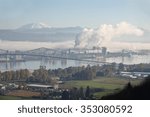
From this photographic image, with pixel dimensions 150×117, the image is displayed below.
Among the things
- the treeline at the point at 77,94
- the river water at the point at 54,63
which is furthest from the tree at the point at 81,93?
the river water at the point at 54,63

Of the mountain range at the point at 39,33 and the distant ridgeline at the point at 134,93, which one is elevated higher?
the mountain range at the point at 39,33

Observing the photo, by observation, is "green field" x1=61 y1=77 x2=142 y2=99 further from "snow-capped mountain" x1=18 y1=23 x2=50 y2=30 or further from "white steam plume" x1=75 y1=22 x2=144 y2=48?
"snow-capped mountain" x1=18 y1=23 x2=50 y2=30

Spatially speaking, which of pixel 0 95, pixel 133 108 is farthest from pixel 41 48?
pixel 133 108

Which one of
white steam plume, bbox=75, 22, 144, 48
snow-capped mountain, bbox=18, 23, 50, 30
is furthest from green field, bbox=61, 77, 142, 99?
snow-capped mountain, bbox=18, 23, 50, 30

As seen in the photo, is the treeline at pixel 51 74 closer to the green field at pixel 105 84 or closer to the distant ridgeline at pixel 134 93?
the green field at pixel 105 84

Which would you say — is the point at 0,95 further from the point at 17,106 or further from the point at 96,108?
the point at 96,108

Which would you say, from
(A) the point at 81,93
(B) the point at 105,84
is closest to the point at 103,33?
(B) the point at 105,84

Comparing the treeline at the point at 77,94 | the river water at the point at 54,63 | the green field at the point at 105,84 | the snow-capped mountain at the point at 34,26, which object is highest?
the snow-capped mountain at the point at 34,26
